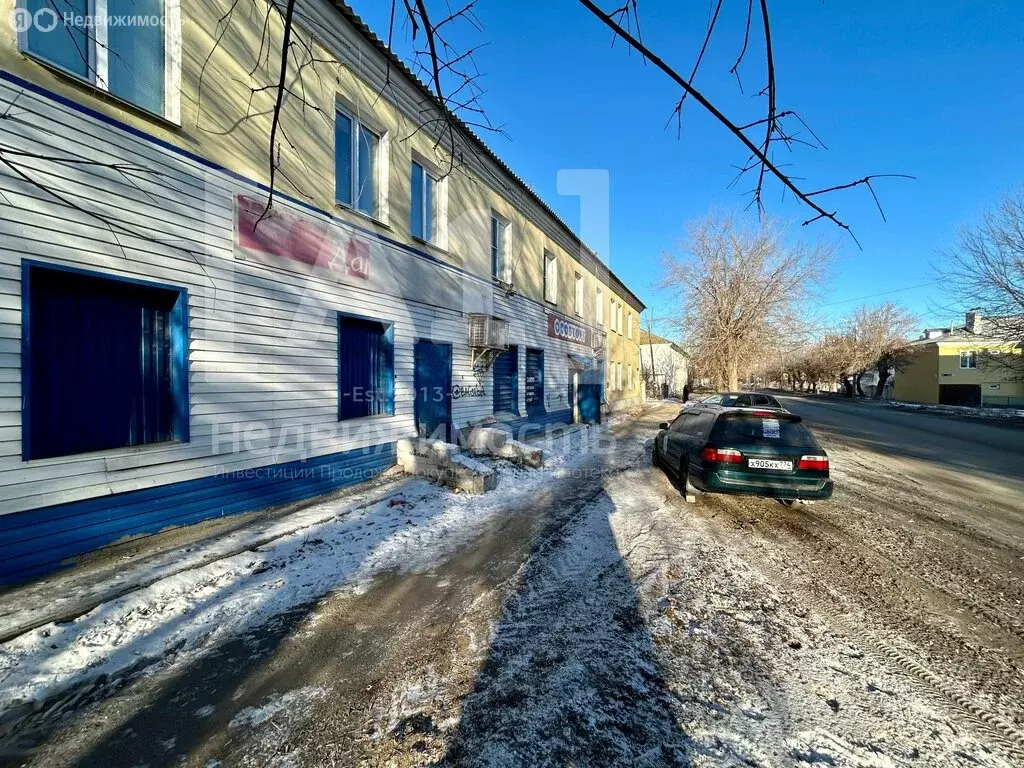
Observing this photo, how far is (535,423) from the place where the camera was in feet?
41.4

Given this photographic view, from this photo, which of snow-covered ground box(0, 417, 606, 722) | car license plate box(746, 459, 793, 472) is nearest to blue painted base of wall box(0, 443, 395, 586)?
snow-covered ground box(0, 417, 606, 722)

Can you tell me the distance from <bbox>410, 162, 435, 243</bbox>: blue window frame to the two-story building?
6 cm

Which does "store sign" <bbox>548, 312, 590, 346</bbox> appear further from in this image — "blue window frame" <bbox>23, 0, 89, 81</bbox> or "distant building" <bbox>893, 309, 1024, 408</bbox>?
"distant building" <bbox>893, 309, 1024, 408</bbox>

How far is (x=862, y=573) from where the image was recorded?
393 cm

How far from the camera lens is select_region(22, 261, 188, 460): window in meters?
3.72

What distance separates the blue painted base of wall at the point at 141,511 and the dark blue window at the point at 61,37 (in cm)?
410

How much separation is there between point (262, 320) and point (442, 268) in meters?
3.99

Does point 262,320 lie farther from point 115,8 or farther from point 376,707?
point 376,707

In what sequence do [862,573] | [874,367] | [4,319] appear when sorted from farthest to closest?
[874,367] < [862,573] < [4,319]

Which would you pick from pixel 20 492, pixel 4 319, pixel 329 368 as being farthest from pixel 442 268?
pixel 20 492

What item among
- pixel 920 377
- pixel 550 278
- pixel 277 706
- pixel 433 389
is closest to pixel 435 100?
pixel 277 706

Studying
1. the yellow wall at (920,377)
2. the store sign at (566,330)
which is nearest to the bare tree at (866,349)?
the yellow wall at (920,377)

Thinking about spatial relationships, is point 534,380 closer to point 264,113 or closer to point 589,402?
point 589,402

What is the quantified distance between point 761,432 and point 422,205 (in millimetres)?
7349
